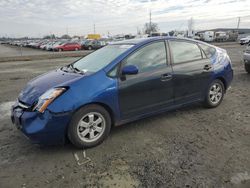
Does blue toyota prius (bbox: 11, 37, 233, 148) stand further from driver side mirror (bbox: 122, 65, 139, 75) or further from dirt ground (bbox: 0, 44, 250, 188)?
dirt ground (bbox: 0, 44, 250, 188)

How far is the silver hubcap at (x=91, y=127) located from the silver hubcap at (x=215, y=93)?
2.71 meters

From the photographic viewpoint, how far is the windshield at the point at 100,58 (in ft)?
13.4

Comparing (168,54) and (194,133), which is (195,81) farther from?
(194,133)

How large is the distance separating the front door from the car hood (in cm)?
80

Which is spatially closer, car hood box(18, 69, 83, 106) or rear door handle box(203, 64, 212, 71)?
car hood box(18, 69, 83, 106)

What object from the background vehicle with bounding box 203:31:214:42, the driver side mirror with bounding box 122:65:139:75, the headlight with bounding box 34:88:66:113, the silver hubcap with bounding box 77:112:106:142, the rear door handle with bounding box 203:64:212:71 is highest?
the background vehicle with bounding box 203:31:214:42

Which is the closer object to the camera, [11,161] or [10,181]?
[10,181]

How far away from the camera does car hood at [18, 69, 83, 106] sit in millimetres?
3579

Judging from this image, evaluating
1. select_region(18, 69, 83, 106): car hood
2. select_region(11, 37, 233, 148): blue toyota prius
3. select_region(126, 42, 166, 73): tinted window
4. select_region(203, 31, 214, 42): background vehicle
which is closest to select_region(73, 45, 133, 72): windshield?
select_region(11, 37, 233, 148): blue toyota prius

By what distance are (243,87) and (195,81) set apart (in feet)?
10.9

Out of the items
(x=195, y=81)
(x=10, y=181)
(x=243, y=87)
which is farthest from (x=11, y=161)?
(x=243, y=87)

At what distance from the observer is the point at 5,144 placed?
3932 millimetres

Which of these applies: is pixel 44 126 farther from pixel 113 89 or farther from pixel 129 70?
pixel 129 70

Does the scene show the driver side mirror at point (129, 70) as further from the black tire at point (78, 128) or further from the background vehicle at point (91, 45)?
the background vehicle at point (91, 45)
